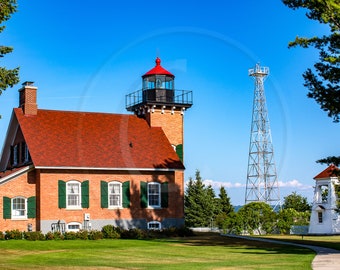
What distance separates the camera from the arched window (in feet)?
124

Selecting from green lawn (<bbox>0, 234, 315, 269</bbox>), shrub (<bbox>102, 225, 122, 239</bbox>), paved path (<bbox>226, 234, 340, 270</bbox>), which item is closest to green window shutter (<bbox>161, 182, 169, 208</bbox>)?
shrub (<bbox>102, 225, 122, 239</bbox>)

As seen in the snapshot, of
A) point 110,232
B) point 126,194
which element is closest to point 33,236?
point 110,232

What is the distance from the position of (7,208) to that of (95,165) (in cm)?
556

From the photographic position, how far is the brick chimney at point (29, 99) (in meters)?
38.7

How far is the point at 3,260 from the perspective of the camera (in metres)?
23.0

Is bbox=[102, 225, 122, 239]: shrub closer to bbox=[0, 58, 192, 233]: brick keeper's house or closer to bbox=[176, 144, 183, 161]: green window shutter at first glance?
bbox=[0, 58, 192, 233]: brick keeper's house

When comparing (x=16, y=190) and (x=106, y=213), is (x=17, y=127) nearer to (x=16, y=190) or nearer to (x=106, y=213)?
(x=16, y=190)

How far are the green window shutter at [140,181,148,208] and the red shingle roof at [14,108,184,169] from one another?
44.1 inches

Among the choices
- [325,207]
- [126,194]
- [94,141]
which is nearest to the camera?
[126,194]

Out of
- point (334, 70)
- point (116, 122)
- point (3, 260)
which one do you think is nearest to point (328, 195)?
point (116, 122)

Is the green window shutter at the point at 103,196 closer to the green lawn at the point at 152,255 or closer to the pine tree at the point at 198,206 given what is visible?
the green lawn at the point at 152,255

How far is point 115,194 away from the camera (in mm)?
37969

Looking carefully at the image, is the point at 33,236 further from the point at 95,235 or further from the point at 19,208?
the point at 95,235

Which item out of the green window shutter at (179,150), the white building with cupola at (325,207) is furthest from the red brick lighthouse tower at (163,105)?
the white building with cupola at (325,207)
